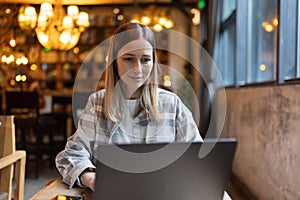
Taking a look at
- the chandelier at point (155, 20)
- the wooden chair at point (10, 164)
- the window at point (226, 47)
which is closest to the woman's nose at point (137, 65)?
the wooden chair at point (10, 164)

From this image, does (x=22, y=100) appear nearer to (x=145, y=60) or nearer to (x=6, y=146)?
(x=6, y=146)

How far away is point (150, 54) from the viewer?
1068mm

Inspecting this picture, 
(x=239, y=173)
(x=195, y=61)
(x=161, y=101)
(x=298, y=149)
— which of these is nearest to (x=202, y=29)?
(x=195, y=61)

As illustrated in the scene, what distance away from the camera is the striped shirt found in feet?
3.34

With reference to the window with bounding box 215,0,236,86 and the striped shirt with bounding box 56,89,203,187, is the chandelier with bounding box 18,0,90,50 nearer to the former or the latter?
the window with bounding box 215,0,236,86

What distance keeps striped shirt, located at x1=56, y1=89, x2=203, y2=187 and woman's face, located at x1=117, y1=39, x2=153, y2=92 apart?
0.11m

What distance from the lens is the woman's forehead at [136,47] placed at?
105 cm

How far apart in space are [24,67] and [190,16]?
3.97m

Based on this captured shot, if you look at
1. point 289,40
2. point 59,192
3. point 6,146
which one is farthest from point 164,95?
point 289,40

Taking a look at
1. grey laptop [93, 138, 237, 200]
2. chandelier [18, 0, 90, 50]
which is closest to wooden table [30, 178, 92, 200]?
grey laptop [93, 138, 237, 200]

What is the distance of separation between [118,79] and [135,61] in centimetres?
11

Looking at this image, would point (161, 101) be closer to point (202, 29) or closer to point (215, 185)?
point (215, 185)

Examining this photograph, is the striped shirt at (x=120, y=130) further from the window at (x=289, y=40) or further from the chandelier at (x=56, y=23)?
the chandelier at (x=56, y=23)

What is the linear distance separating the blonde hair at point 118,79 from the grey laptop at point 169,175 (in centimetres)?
38
